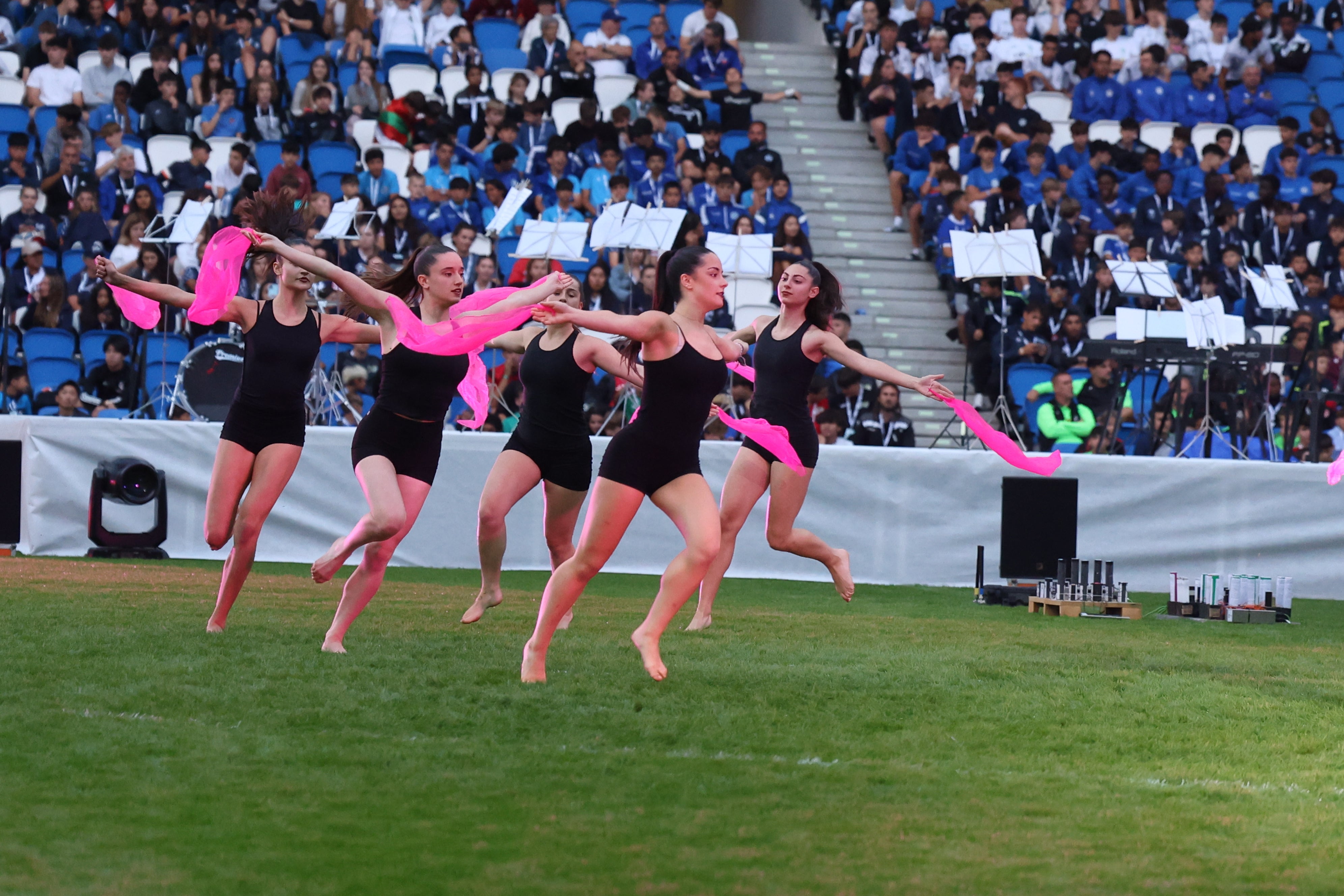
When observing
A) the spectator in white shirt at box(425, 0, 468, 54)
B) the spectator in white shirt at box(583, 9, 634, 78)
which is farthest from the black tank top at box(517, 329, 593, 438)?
the spectator in white shirt at box(425, 0, 468, 54)

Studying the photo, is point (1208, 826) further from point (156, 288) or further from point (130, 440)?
point (130, 440)

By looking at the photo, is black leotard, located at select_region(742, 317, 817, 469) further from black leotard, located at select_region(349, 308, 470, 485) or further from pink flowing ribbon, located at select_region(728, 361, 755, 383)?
black leotard, located at select_region(349, 308, 470, 485)

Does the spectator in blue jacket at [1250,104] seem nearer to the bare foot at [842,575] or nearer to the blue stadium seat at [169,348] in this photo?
the blue stadium seat at [169,348]

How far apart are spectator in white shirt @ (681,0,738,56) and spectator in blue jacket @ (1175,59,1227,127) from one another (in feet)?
20.9

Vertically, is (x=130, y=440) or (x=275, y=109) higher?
(x=275, y=109)

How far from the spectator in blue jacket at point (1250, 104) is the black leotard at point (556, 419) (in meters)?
16.4

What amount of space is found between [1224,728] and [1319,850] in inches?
76.6

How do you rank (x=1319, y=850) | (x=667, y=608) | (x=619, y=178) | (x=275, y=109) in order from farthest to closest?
(x=275, y=109)
(x=619, y=178)
(x=667, y=608)
(x=1319, y=850)

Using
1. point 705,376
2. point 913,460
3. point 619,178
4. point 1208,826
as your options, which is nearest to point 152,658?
point 705,376

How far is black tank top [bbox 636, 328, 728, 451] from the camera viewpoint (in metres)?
6.62

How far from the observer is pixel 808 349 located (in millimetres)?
8805

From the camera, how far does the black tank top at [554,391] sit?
27.9 feet

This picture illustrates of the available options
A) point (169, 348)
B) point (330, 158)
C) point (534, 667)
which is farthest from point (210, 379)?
point (534, 667)

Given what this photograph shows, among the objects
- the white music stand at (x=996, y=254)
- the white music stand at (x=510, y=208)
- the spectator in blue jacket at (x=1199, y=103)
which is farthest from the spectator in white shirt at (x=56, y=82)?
the spectator in blue jacket at (x=1199, y=103)
